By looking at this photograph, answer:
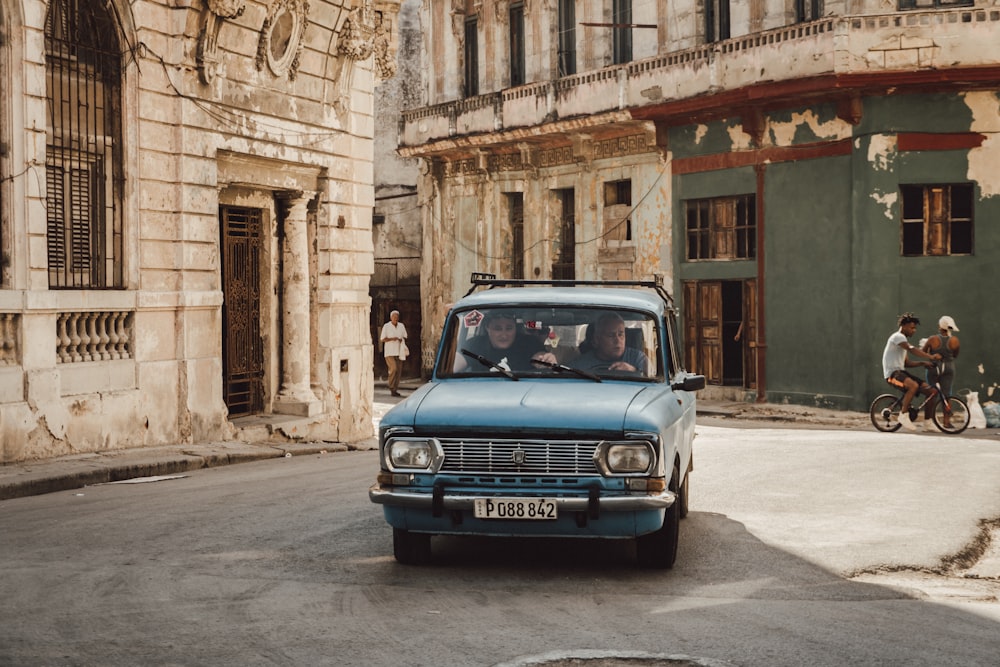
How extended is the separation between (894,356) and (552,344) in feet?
42.4

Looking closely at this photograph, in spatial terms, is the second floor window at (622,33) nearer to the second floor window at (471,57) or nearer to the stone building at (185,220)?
the second floor window at (471,57)

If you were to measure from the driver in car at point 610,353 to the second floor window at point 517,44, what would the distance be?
25.1 metres

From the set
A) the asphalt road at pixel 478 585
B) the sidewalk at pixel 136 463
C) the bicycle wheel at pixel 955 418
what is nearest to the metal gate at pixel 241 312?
the sidewalk at pixel 136 463

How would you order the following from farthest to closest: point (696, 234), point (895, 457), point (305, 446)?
point (696, 234) → point (305, 446) → point (895, 457)

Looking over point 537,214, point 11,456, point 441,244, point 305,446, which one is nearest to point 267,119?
point 305,446

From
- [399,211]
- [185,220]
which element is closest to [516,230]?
[399,211]

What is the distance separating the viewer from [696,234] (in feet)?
92.7

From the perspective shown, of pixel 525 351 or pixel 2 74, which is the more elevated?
pixel 2 74

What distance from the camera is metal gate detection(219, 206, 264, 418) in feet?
59.6

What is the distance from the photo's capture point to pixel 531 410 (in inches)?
306

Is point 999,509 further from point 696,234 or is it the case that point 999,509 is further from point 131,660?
point 696,234

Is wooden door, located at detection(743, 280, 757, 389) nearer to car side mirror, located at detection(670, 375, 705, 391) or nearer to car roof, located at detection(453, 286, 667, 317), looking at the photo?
car roof, located at detection(453, 286, 667, 317)

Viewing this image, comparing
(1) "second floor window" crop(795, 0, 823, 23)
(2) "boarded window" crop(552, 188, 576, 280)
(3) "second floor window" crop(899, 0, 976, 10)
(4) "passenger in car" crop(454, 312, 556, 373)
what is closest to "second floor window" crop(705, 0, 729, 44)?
(1) "second floor window" crop(795, 0, 823, 23)

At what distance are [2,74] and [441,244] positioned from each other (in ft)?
75.4
